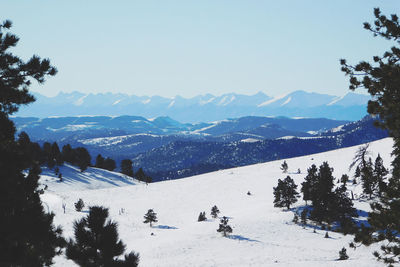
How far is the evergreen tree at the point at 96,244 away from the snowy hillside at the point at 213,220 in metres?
11.4

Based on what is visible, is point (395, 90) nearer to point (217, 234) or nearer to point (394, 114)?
point (394, 114)

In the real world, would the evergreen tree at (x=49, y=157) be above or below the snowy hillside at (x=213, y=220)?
above

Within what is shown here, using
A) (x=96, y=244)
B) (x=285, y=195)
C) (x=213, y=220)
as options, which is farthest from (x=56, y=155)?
(x=96, y=244)

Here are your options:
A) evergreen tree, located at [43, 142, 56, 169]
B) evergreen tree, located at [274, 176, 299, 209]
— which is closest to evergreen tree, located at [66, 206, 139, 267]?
evergreen tree, located at [274, 176, 299, 209]

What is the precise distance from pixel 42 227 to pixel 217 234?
4771cm

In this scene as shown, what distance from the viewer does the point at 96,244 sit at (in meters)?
14.4

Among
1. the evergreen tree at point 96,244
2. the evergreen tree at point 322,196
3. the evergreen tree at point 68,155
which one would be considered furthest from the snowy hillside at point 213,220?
the evergreen tree at point 68,155

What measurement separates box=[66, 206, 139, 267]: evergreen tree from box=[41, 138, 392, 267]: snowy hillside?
37.3 ft

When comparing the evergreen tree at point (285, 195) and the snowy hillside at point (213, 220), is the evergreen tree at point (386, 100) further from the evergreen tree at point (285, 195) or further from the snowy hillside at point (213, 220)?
the evergreen tree at point (285, 195)

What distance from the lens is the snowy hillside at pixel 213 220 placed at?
4434 centimetres

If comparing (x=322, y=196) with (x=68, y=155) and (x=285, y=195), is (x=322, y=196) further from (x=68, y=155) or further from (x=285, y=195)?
(x=68, y=155)

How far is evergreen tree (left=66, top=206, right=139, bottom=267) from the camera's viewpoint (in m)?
14.2

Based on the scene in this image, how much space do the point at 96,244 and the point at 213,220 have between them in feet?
191

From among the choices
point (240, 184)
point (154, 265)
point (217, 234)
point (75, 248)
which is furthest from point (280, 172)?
point (75, 248)
